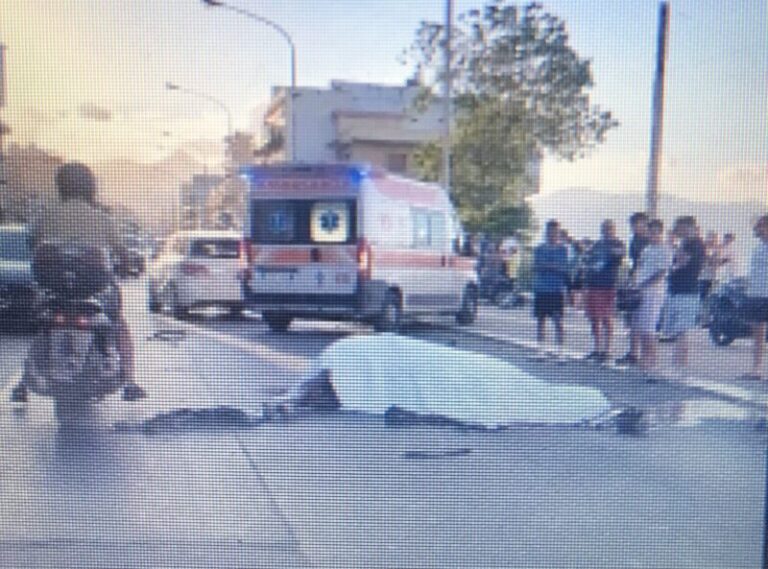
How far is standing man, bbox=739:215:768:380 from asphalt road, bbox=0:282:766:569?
0.21 m

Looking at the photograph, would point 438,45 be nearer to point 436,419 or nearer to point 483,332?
point 436,419

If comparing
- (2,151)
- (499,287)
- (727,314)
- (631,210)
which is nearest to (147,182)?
(2,151)

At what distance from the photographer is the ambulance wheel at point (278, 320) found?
571cm

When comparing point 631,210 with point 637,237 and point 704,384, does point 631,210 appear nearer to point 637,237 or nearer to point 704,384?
point 637,237

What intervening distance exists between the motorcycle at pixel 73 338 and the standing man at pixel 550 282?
1.39 meters

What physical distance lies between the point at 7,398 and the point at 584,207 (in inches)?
75.8

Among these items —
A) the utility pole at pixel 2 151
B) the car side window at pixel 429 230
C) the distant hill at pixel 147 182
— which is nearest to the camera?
the utility pole at pixel 2 151

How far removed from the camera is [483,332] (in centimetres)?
527

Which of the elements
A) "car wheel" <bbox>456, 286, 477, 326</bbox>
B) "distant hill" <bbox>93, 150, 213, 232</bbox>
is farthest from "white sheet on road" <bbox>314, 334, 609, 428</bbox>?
"car wheel" <bbox>456, 286, 477, 326</bbox>

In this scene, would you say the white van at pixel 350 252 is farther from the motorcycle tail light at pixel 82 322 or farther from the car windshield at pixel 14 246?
the car windshield at pixel 14 246

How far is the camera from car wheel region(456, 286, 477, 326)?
655 centimetres

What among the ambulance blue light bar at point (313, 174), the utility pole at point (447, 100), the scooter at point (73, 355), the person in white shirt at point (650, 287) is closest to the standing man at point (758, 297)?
the person in white shirt at point (650, 287)

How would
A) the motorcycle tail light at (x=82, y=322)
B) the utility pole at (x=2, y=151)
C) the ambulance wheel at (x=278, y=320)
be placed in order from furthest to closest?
the ambulance wheel at (x=278, y=320)
the motorcycle tail light at (x=82, y=322)
the utility pole at (x=2, y=151)

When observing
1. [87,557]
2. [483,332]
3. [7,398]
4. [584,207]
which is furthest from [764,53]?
[483,332]
